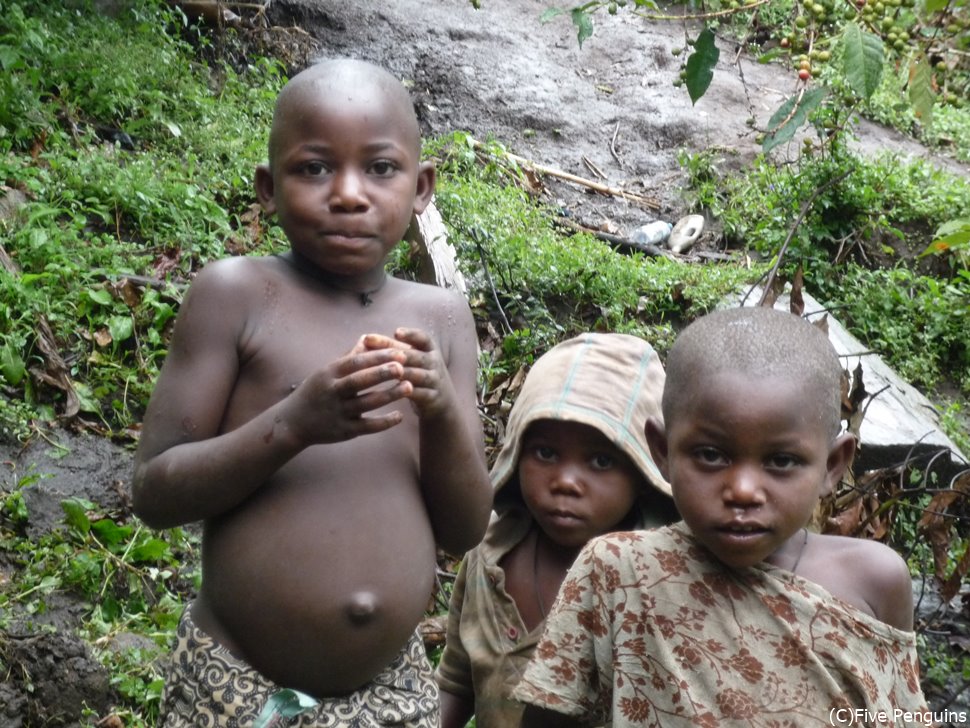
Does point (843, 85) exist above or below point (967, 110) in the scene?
above

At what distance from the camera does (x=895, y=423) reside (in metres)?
4.88

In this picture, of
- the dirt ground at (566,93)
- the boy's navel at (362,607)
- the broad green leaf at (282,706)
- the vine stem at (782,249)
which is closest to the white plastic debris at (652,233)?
the dirt ground at (566,93)

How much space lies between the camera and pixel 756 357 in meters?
2.10

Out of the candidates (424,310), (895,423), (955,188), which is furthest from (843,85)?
(424,310)

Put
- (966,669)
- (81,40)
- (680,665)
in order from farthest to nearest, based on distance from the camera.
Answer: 1. (81,40)
2. (966,669)
3. (680,665)

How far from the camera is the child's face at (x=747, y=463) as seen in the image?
2.03 metres

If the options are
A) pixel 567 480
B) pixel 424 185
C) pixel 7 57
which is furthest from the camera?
pixel 7 57

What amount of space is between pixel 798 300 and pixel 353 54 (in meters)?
4.76

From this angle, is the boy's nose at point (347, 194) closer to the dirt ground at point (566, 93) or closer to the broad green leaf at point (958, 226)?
the broad green leaf at point (958, 226)

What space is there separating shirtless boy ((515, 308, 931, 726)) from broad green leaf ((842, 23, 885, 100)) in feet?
2.24

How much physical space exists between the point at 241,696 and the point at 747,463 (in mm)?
997

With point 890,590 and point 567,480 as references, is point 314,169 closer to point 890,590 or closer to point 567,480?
point 567,480

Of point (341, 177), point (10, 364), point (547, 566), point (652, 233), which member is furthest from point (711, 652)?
point (652, 233)

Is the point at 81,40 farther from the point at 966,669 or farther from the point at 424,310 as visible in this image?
the point at 966,669
